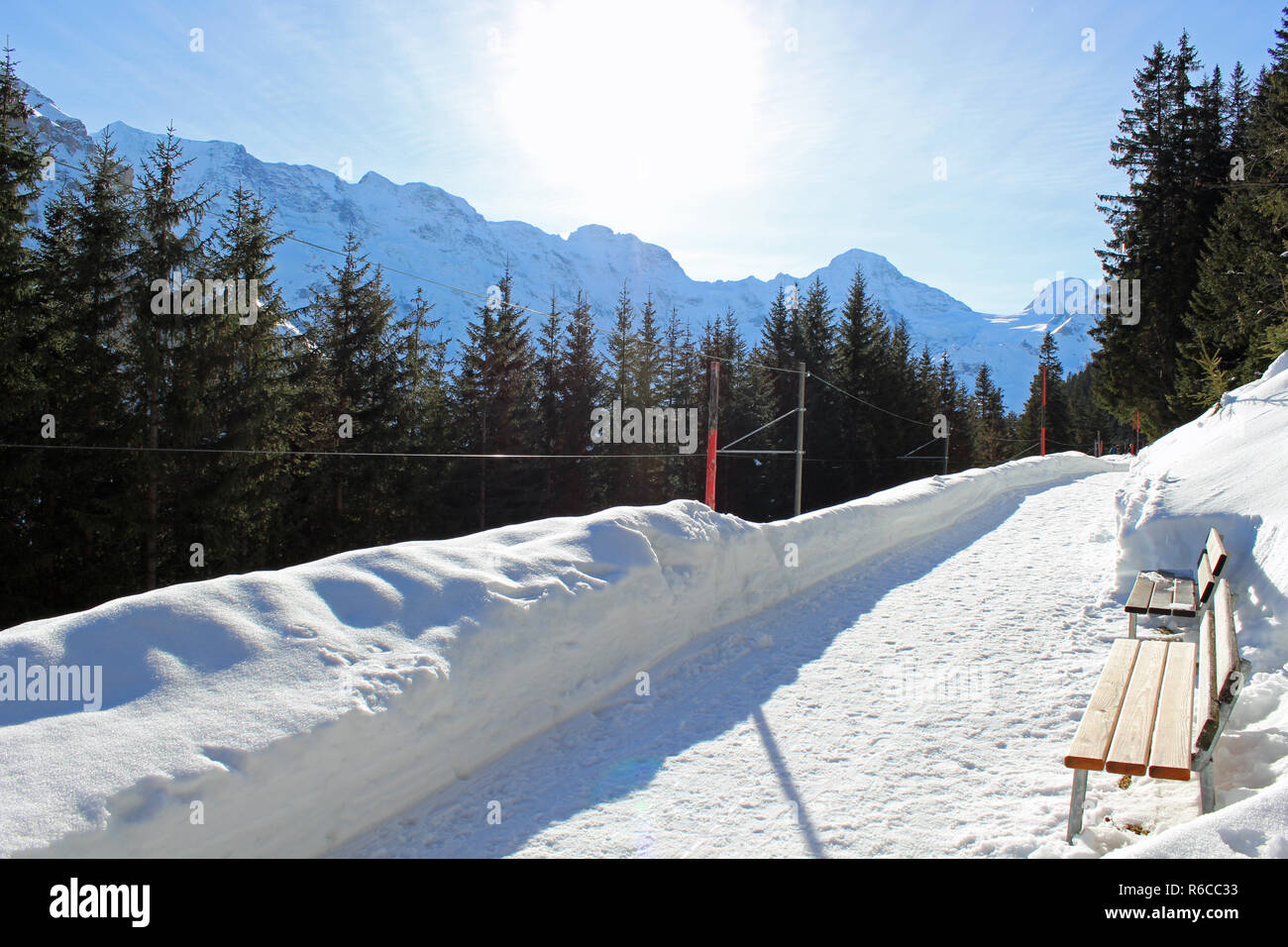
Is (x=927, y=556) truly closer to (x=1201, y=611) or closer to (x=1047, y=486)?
(x=1201, y=611)

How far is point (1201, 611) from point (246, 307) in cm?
2647

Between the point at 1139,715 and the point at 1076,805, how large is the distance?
0.55m

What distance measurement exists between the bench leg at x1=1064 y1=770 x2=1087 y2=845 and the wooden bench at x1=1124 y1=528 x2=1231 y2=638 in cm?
259

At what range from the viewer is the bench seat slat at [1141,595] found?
533cm

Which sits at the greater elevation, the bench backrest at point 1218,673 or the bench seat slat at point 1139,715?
the bench backrest at point 1218,673

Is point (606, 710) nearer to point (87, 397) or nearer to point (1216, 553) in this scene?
point (1216, 553)

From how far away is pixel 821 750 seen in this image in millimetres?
4254

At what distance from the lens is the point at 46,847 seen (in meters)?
2.62

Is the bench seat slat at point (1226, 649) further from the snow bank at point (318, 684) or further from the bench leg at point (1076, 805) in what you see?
the snow bank at point (318, 684)

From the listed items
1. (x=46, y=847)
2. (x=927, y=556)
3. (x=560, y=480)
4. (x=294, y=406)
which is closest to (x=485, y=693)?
(x=46, y=847)

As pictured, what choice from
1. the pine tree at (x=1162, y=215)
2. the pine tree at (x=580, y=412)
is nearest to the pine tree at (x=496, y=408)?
the pine tree at (x=580, y=412)

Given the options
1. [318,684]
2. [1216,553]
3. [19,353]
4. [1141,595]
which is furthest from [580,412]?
[318,684]

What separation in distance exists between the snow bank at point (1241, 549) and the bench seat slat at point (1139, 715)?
328 millimetres

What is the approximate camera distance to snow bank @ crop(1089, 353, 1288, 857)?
8.03 feet
